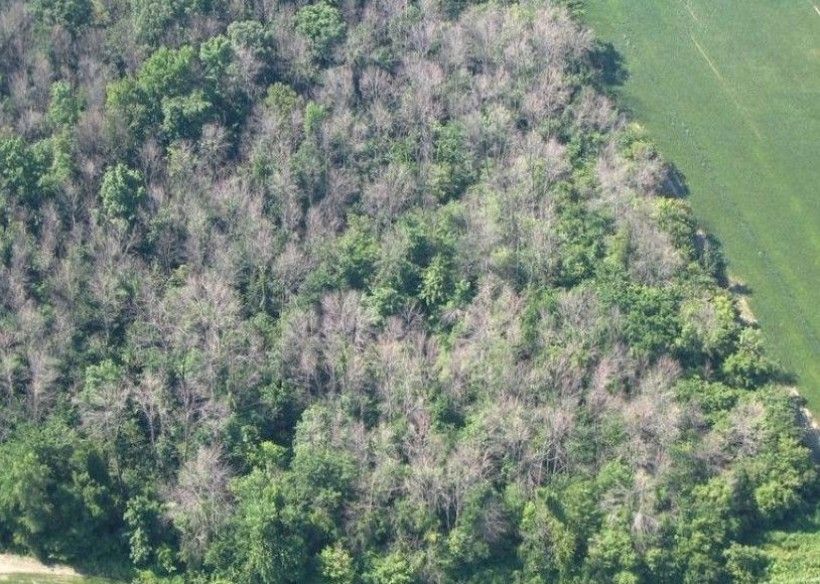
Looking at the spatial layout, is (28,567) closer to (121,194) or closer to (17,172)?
(121,194)

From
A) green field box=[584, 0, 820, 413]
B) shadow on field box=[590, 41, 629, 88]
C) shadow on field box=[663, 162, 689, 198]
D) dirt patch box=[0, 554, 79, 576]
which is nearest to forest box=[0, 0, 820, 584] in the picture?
shadow on field box=[663, 162, 689, 198]

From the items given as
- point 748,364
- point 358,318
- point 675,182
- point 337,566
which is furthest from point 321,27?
point 337,566

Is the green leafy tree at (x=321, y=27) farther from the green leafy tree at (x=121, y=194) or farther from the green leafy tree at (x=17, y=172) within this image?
the green leafy tree at (x=17, y=172)

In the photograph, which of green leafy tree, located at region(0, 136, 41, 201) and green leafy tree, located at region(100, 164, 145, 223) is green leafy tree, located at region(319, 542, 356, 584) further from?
green leafy tree, located at region(0, 136, 41, 201)

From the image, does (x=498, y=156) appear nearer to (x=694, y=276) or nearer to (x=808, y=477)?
(x=694, y=276)

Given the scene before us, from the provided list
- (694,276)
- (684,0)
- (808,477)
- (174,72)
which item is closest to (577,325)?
(694,276)

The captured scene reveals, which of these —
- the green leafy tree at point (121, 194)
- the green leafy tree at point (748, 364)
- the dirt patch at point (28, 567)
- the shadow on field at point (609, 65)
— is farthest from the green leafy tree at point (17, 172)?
the green leafy tree at point (748, 364)
